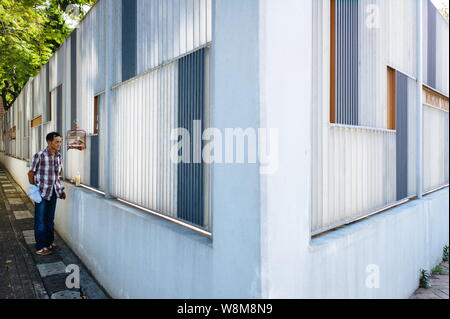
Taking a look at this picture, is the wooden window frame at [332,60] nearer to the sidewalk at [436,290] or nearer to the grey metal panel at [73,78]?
the sidewalk at [436,290]

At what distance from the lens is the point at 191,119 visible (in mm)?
3254

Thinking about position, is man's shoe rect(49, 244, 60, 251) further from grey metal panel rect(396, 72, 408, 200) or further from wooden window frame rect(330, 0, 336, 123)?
grey metal panel rect(396, 72, 408, 200)

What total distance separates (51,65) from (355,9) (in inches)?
327

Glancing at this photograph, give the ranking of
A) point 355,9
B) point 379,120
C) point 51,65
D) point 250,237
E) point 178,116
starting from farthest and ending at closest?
point 51,65, point 379,120, point 355,9, point 178,116, point 250,237

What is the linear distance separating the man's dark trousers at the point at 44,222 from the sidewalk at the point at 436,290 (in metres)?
5.54

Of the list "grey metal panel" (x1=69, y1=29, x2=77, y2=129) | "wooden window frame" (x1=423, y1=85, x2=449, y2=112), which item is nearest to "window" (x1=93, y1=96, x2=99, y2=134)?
"grey metal panel" (x1=69, y1=29, x2=77, y2=129)

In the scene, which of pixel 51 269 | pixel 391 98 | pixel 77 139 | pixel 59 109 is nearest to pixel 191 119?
pixel 391 98

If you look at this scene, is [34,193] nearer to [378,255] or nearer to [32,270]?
[32,270]

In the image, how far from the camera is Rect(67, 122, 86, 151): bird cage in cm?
643

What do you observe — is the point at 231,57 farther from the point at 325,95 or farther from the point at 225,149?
the point at 325,95

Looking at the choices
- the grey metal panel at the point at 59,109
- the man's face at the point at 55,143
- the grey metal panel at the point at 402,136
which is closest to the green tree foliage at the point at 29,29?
the grey metal panel at the point at 59,109
